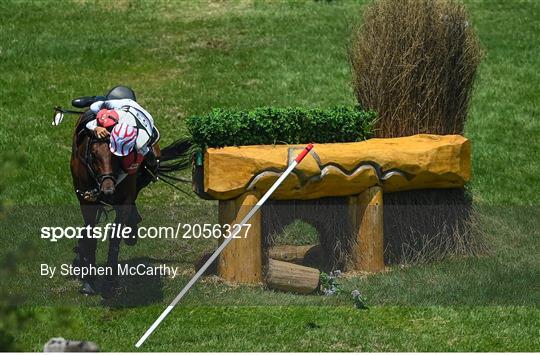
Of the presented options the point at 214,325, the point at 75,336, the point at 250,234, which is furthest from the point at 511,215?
the point at 75,336

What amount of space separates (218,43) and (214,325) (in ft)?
39.9

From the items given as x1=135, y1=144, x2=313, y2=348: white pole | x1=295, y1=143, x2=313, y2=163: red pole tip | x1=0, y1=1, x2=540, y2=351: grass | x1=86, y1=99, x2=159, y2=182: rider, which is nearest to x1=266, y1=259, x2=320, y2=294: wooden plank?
x1=0, y1=1, x2=540, y2=351: grass

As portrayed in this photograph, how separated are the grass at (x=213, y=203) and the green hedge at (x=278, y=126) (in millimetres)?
1619

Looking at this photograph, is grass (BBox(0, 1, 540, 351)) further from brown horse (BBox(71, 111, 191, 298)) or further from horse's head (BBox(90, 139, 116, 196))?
horse's head (BBox(90, 139, 116, 196))

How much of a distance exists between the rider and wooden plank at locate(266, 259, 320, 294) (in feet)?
6.10

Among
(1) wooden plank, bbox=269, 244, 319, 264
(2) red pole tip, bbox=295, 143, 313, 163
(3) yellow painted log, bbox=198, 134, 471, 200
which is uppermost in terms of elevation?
(2) red pole tip, bbox=295, 143, 313, 163

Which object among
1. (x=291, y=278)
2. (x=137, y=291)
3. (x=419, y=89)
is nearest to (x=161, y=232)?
(x=137, y=291)

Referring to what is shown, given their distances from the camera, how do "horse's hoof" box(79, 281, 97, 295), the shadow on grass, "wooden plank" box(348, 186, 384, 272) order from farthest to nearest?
1. "wooden plank" box(348, 186, 384, 272)
2. "horse's hoof" box(79, 281, 97, 295)
3. the shadow on grass

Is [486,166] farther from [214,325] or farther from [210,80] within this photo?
[214,325]

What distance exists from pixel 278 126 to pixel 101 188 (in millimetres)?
2244

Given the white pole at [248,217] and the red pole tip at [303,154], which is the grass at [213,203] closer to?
the white pole at [248,217]

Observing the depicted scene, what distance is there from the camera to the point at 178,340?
11844 millimetres

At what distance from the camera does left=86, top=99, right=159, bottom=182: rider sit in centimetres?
1301

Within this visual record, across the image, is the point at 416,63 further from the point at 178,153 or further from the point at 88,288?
the point at 88,288
